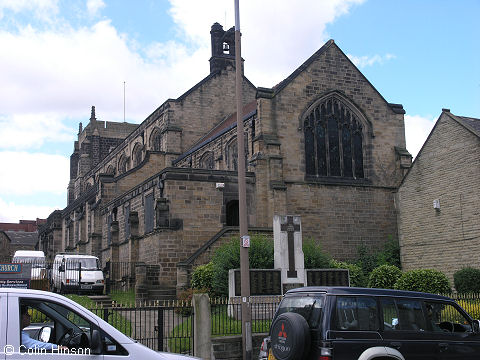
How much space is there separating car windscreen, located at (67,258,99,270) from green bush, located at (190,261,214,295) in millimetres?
7444

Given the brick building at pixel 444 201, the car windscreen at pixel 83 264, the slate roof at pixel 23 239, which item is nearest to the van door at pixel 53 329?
the car windscreen at pixel 83 264

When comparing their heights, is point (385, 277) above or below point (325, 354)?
above

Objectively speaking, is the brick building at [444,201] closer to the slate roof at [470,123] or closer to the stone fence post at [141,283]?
the slate roof at [470,123]

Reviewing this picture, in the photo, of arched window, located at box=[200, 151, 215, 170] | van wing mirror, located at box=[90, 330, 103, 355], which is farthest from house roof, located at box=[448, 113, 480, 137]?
van wing mirror, located at box=[90, 330, 103, 355]

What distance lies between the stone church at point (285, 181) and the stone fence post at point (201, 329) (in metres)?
10.4

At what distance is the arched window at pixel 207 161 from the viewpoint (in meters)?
37.4

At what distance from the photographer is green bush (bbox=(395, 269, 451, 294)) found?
70.5ft

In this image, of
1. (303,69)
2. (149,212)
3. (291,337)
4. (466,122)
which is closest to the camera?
(291,337)

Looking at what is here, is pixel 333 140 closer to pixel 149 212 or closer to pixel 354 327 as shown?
pixel 149 212

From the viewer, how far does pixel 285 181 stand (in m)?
30.4

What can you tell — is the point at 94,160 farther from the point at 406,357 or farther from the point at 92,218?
the point at 406,357

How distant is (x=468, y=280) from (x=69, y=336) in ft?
61.5

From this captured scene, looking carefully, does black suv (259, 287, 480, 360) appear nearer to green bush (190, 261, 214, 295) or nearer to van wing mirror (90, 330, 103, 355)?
van wing mirror (90, 330, 103, 355)

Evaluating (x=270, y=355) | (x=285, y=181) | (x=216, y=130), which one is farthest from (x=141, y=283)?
(x=216, y=130)
